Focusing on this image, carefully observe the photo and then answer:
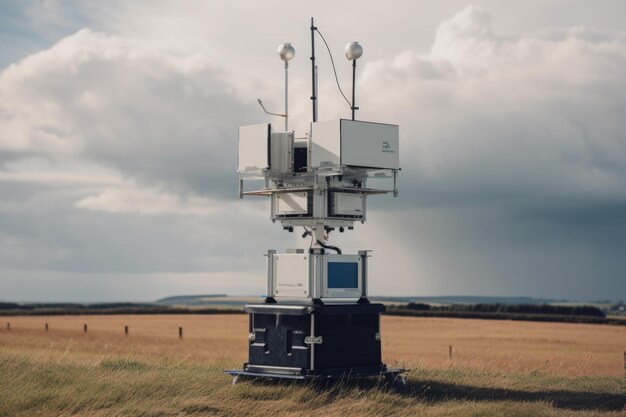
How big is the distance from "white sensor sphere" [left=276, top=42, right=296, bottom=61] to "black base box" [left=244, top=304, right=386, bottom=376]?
6.94 m

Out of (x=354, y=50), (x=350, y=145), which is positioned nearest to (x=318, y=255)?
(x=350, y=145)

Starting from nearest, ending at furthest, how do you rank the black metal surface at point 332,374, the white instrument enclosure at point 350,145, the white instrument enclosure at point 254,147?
the black metal surface at point 332,374, the white instrument enclosure at point 350,145, the white instrument enclosure at point 254,147

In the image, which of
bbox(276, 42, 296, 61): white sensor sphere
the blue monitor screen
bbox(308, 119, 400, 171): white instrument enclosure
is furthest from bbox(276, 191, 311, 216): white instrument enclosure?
bbox(276, 42, 296, 61): white sensor sphere

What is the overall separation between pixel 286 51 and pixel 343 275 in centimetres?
642

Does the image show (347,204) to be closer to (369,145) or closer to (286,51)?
(369,145)

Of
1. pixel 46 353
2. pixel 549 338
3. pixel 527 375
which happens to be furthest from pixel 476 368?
pixel 549 338

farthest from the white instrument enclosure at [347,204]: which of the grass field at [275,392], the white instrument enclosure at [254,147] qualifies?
the grass field at [275,392]

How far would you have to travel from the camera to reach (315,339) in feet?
77.4

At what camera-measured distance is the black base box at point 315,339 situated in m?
23.6

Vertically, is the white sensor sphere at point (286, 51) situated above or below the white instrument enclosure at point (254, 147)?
above

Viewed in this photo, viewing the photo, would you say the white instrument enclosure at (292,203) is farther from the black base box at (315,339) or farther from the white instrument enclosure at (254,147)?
the black base box at (315,339)

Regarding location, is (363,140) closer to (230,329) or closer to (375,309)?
(375,309)

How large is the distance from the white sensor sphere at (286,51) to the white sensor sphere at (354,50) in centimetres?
154

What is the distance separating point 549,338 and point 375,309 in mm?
49115
